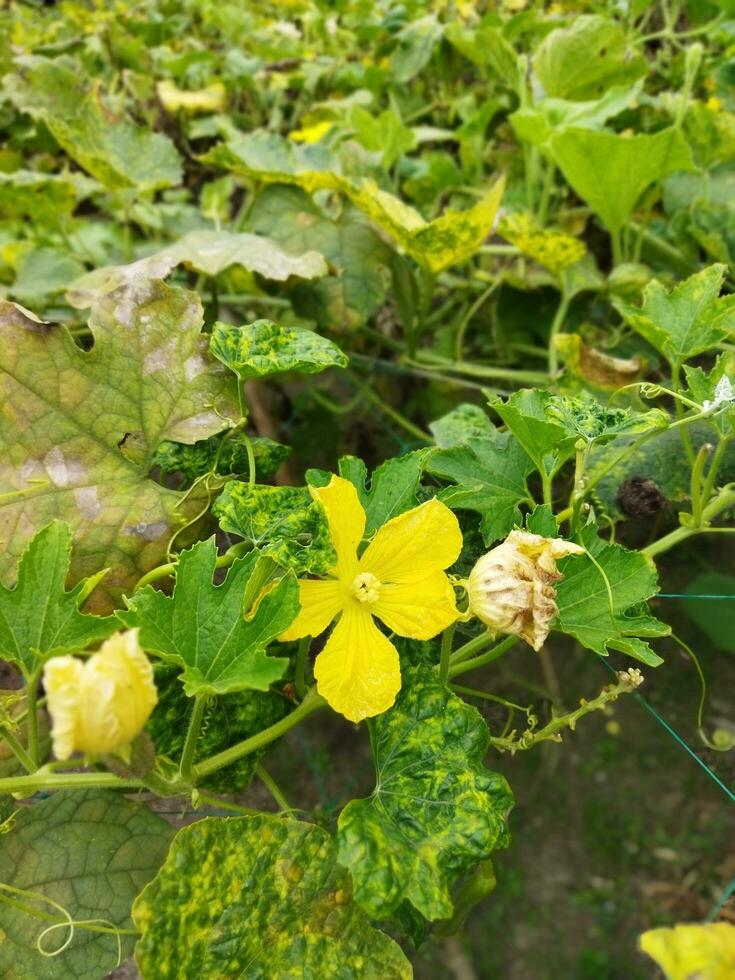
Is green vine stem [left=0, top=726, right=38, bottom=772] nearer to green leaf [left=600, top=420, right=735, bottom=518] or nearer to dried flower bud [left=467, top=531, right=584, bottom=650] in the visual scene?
dried flower bud [left=467, top=531, right=584, bottom=650]

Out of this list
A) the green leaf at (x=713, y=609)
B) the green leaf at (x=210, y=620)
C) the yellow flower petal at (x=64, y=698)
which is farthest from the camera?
the green leaf at (x=713, y=609)

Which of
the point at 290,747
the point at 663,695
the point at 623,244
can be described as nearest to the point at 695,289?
the point at 663,695

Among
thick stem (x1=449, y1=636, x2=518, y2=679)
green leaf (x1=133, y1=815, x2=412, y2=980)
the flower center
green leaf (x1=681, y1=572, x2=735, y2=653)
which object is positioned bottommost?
green leaf (x1=681, y1=572, x2=735, y2=653)

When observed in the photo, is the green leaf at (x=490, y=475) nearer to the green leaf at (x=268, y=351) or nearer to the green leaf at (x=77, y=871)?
the green leaf at (x=268, y=351)

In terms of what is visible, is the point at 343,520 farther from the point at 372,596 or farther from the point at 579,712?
the point at 579,712

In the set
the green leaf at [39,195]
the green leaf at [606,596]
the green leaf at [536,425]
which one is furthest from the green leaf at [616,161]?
the green leaf at [39,195]

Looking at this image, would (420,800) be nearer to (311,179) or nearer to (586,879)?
(311,179)

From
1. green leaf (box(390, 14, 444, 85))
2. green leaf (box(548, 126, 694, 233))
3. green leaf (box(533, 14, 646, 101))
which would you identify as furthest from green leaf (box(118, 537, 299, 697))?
green leaf (box(390, 14, 444, 85))
